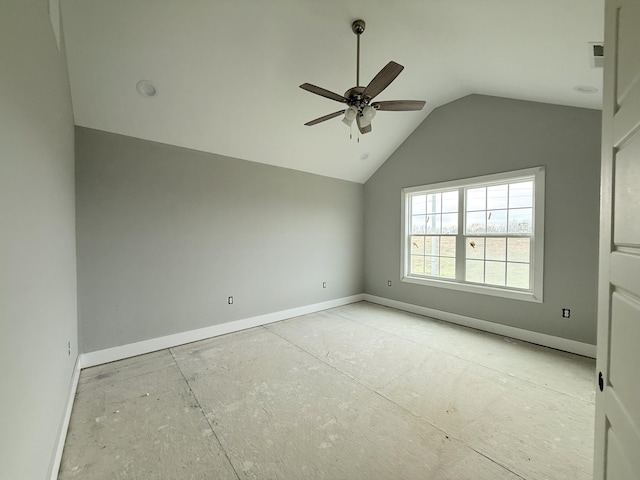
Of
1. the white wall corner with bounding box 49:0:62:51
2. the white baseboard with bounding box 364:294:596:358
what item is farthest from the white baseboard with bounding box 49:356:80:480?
the white baseboard with bounding box 364:294:596:358

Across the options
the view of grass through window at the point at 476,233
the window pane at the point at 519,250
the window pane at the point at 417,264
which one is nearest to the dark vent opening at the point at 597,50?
the view of grass through window at the point at 476,233

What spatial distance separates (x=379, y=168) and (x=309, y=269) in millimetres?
2463

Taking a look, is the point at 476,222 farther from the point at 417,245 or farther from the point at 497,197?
the point at 417,245

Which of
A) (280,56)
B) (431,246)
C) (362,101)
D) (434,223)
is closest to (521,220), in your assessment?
(434,223)

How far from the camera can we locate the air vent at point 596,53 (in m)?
1.97

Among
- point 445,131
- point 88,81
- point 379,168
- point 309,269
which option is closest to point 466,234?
point 445,131

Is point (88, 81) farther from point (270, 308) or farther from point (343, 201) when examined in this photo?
point (343, 201)

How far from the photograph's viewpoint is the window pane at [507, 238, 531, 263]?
3.47 m

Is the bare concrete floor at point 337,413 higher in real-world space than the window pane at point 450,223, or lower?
lower

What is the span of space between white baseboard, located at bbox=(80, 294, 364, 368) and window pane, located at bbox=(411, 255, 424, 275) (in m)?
1.82

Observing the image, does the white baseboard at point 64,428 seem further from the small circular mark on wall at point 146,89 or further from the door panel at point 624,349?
the small circular mark on wall at point 146,89

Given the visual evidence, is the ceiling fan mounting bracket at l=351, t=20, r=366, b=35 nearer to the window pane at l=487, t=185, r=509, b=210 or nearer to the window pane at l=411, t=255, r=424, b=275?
the window pane at l=487, t=185, r=509, b=210

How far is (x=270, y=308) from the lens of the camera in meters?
4.17

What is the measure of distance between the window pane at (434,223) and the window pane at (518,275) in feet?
3.87
